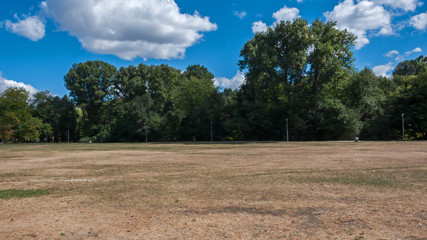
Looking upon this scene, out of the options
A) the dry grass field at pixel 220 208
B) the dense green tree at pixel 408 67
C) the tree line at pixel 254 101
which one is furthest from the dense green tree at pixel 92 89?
the dense green tree at pixel 408 67

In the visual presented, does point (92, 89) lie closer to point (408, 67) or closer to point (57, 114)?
point (57, 114)

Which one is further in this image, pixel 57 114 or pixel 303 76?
pixel 57 114

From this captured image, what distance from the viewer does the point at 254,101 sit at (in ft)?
168

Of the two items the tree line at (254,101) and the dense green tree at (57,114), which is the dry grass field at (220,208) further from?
the dense green tree at (57,114)

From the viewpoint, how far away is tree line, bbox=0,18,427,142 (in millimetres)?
41969

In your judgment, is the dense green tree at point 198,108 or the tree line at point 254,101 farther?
the dense green tree at point 198,108

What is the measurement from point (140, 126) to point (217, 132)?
59.3 ft

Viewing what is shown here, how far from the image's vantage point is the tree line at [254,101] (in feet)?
138

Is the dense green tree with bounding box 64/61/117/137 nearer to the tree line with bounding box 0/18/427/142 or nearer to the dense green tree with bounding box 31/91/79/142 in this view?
the tree line with bounding box 0/18/427/142

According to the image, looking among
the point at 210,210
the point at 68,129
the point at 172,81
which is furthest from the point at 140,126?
the point at 210,210

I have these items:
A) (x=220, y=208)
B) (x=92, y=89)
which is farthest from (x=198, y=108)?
(x=220, y=208)

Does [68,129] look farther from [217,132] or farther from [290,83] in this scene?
[290,83]

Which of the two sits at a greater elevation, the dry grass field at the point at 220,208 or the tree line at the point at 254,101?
the tree line at the point at 254,101

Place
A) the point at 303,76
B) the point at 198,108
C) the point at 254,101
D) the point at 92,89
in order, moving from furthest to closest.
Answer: the point at 92,89, the point at 198,108, the point at 254,101, the point at 303,76
